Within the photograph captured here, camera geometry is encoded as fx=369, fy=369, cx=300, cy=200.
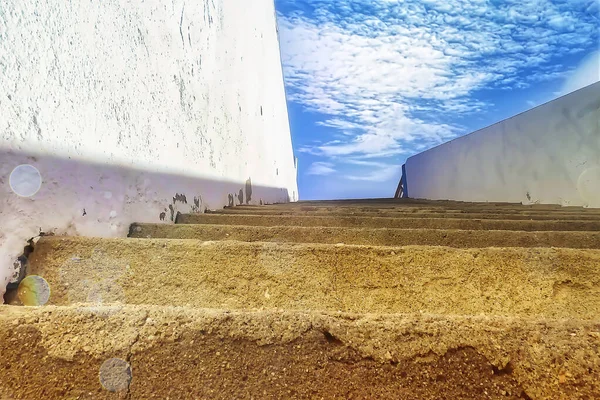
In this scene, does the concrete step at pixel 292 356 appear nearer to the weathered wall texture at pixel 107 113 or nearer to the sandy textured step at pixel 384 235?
the weathered wall texture at pixel 107 113

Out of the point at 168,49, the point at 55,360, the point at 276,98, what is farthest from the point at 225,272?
the point at 276,98

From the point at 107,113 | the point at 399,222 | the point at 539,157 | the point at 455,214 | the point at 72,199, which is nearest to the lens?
the point at 72,199

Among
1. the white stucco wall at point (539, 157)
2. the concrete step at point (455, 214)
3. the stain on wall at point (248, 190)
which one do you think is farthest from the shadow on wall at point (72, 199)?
the white stucco wall at point (539, 157)

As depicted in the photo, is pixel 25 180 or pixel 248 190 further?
pixel 248 190

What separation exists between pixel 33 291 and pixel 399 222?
3.79 ft

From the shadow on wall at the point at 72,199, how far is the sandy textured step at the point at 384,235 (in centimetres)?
10

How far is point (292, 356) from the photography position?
0.48 meters

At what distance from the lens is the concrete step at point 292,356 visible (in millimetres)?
450

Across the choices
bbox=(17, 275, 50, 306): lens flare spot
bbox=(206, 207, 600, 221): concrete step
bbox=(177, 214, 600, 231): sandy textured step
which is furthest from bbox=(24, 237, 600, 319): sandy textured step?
bbox=(206, 207, 600, 221): concrete step

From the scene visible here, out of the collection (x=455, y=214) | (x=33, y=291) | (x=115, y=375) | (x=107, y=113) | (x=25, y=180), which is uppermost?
(x=107, y=113)

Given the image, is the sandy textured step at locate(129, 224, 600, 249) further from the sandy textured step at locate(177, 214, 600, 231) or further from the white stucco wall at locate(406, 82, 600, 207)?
the white stucco wall at locate(406, 82, 600, 207)

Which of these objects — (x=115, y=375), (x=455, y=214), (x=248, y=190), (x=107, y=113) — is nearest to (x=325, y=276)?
(x=115, y=375)

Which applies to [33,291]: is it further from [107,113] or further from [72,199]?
[107,113]

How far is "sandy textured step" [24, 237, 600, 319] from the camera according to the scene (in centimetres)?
79
